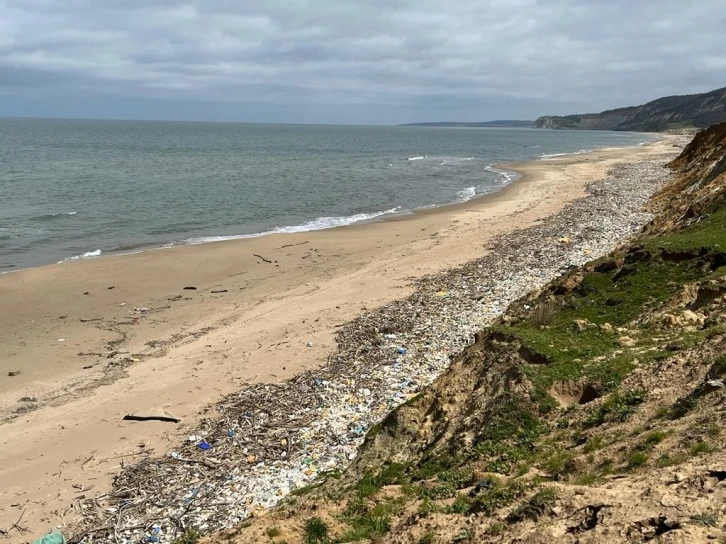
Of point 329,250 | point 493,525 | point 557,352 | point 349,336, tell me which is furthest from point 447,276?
point 493,525

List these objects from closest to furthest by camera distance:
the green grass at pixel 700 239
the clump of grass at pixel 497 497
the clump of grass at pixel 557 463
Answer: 1. the clump of grass at pixel 497 497
2. the clump of grass at pixel 557 463
3. the green grass at pixel 700 239

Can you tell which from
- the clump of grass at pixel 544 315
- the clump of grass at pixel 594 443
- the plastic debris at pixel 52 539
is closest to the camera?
the clump of grass at pixel 594 443

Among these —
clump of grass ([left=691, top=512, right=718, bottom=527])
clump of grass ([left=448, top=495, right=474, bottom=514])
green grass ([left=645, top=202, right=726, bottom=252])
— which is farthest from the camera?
green grass ([left=645, top=202, right=726, bottom=252])

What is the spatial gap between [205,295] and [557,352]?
13.2m

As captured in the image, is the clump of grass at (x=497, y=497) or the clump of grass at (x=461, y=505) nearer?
the clump of grass at (x=497, y=497)

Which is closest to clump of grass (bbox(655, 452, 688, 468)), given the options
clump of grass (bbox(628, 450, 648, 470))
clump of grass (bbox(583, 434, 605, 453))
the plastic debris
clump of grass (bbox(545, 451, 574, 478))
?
clump of grass (bbox(628, 450, 648, 470))

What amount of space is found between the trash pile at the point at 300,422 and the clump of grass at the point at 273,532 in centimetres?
171

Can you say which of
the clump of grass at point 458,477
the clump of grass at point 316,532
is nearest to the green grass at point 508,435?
the clump of grass at point 458,477

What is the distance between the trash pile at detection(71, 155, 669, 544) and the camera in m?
7.57

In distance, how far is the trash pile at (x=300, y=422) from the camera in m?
7.57

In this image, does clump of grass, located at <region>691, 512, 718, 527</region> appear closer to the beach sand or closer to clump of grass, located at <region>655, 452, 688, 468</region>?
clump of grass, located at <region>655, 452, 688, 468</region>

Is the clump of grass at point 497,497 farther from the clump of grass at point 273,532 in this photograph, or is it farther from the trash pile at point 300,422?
the trash pile at point 300,422

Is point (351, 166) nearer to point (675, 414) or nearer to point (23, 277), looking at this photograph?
point (23, 277)

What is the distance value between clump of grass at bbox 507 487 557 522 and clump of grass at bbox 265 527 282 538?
2.24 metres
